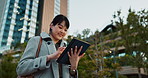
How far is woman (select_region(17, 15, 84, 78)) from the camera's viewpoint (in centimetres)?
100

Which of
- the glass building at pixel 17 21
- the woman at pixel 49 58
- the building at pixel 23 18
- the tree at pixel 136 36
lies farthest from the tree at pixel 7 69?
the glass building at pixel 17 21

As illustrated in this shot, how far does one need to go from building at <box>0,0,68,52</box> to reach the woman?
88.3ft

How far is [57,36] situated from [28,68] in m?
0.37

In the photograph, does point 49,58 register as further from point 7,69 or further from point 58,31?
point 7,69

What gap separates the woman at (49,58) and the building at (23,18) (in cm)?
2692

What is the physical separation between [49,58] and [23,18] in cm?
3134

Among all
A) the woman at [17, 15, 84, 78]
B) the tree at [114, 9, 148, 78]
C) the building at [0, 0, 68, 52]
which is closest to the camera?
the woman at [17, 15, 84, 78]

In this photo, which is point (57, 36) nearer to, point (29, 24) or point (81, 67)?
point (81, 67)

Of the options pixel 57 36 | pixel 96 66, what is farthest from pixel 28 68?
pixel 96 66

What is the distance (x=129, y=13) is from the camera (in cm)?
807

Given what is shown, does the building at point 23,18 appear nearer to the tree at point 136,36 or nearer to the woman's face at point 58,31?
the tree at point 136,36

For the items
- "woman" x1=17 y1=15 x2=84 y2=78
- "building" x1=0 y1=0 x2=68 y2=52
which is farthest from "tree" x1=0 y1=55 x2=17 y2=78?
"building" x1=0 y1=0 x2=68 y2=52

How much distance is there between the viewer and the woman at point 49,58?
1.00 m

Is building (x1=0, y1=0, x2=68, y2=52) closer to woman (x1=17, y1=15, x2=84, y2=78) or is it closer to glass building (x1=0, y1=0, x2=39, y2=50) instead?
glass building (x1=0, y1=0, x2=39, y2=50)
